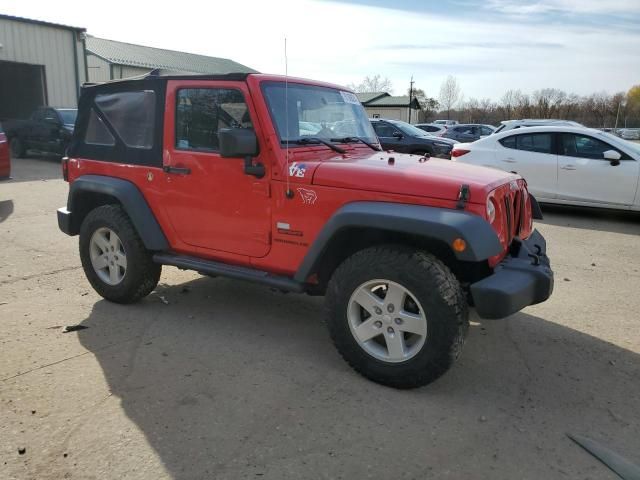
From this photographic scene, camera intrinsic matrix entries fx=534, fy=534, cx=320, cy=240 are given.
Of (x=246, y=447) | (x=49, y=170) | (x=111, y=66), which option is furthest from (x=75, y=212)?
(x=111, y=66)

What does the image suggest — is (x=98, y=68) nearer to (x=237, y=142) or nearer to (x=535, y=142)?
(x=535, y=142)

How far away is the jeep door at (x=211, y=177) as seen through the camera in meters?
3.85

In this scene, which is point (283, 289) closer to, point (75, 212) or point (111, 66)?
Result: point (75, 212)

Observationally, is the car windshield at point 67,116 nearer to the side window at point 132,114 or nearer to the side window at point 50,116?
the side window at point 50,116

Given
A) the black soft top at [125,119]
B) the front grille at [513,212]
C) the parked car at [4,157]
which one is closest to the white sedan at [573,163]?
the front grille at [513,212]

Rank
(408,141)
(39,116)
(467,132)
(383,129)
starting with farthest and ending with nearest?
(467,132) → (39,116) → (383,129) → (408,141)

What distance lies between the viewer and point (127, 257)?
4539 millimetres

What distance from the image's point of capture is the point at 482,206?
3127mm

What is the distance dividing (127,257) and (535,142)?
24.7ft

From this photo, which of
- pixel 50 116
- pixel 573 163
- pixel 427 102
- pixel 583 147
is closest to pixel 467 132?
pixel 583 147

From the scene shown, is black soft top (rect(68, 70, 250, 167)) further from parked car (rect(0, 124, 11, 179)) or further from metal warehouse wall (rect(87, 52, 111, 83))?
metal warehouse wall (rect(87, 52, 111, 83))

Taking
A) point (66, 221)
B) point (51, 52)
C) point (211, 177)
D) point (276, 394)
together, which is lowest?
point (276, 394)

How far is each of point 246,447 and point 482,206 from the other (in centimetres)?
188

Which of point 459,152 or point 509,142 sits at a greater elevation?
point 509,142
